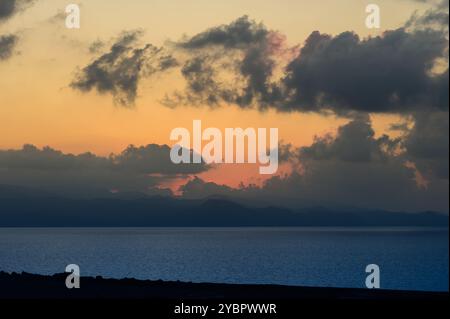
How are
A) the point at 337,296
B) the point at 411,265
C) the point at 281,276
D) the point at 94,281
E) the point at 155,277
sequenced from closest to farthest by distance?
the point at 337,296, the point at 94,281, the point at 155,277, the point at 281,276, the point at 411,265

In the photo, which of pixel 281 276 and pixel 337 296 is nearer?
pixel 337 296

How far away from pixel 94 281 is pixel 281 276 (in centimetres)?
10322

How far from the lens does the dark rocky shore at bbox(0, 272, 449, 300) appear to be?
37781 mm

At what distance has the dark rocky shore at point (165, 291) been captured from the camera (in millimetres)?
37781

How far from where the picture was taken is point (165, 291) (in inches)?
1624
